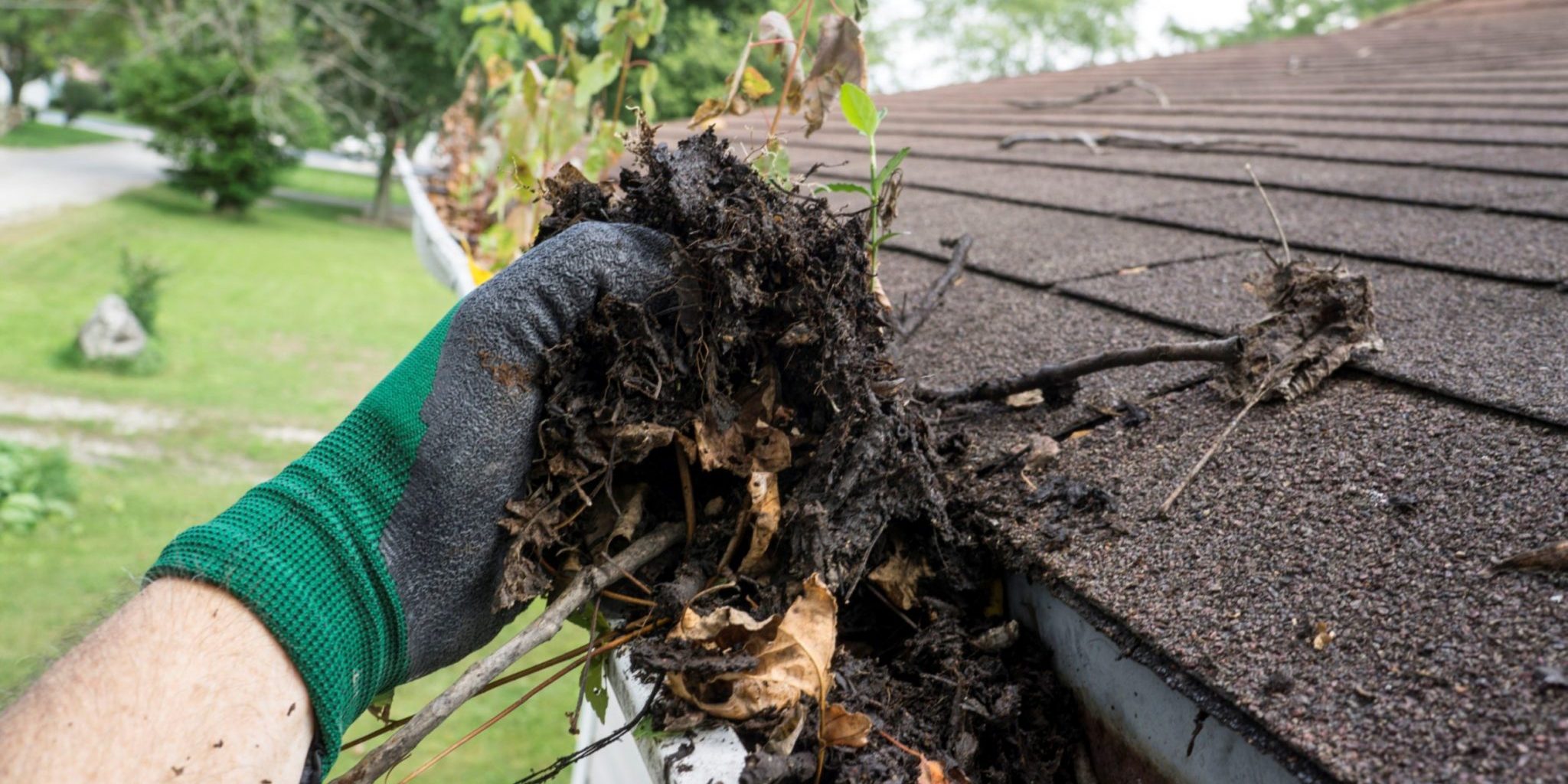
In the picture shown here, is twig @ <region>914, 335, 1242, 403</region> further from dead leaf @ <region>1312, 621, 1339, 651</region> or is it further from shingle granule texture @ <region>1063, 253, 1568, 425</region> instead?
dead leaf @ <region>1312, 621, 1339, 651</region>

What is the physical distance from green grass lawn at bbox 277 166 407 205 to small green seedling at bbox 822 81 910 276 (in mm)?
28799

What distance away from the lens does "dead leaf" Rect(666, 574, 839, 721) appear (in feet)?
3.12

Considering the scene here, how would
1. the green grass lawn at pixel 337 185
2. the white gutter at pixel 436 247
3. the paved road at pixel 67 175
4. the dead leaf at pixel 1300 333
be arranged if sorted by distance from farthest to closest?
the green grass lawn at pixel 337 185 < the paved road at pixel 67 175 < the white gutter at pixel 436 247 < the dead leaf at pixel 1300 333

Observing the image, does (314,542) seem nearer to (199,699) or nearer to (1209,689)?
(199,699)

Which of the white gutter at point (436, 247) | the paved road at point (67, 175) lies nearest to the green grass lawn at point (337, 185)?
the paved road at point (67, 175)

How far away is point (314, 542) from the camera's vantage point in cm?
105

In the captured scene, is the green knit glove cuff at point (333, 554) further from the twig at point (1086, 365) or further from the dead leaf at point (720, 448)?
the twig at point (1086, 365)

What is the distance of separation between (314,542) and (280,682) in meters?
0.15

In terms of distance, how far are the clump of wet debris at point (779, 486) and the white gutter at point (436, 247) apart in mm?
1427

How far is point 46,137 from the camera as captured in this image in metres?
31.4

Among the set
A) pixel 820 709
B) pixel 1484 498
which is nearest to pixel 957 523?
pixel 820 709

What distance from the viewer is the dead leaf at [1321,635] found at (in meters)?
0.83

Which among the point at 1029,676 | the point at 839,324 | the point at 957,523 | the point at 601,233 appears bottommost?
the point at 1029,676

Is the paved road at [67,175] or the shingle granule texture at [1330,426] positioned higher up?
the shingle granule texture at [1330,426]
